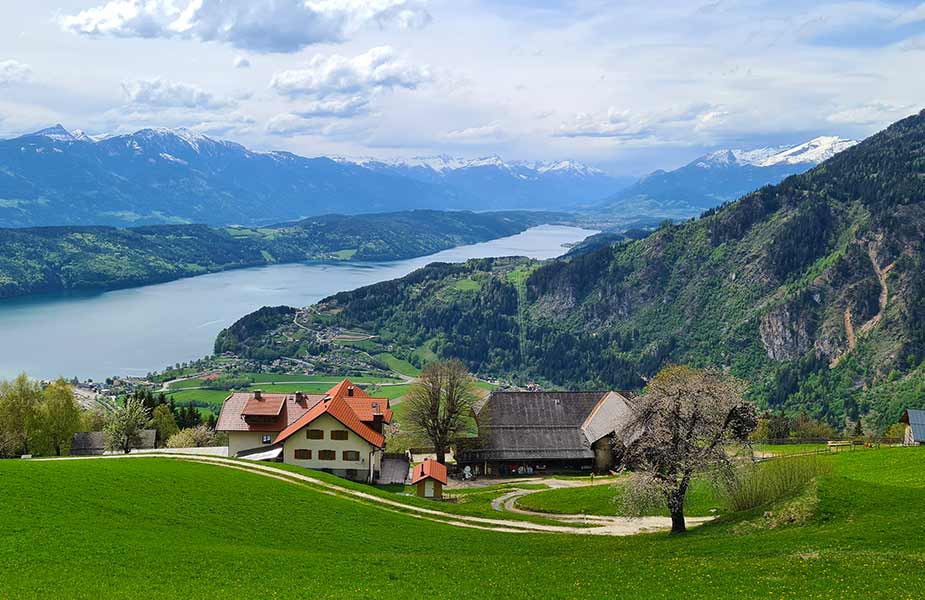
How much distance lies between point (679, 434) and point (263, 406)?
147ft

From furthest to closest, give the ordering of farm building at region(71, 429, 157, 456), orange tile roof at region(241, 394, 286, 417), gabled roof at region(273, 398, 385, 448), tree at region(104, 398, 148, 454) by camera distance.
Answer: farm building at region(71, 429, 157, 456)
tree at region(104, 398, 148, 454)
orange tile roof at region(241, 394, 286, 417)
gabled roof at region(273, 398, 385, 448)

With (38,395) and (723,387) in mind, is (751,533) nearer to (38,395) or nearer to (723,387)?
(723,387)

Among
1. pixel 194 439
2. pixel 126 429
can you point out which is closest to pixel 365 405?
pixel 194 439

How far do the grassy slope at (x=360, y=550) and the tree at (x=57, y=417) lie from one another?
46.8 meters

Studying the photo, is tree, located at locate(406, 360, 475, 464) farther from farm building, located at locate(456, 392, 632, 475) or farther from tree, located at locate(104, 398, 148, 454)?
tree, located at locate(104, 398, 148, 454)

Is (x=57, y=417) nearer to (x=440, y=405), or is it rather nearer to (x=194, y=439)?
(x=194, y=439)

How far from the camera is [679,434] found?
3697cm

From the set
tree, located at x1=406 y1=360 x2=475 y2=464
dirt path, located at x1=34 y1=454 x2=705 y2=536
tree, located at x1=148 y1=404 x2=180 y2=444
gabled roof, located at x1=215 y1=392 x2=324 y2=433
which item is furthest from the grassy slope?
tree, located at x1=148 y1=404 x2=180 y2=444

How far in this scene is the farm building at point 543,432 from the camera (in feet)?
244

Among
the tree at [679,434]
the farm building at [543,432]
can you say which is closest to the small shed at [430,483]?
the farm building at [543,432]

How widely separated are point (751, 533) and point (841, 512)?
3.64 meters

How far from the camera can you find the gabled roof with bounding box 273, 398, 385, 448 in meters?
62.2

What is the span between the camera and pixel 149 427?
9925 centimetres

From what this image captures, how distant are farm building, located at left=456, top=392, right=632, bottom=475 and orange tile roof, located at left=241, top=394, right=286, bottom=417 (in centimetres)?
1824
